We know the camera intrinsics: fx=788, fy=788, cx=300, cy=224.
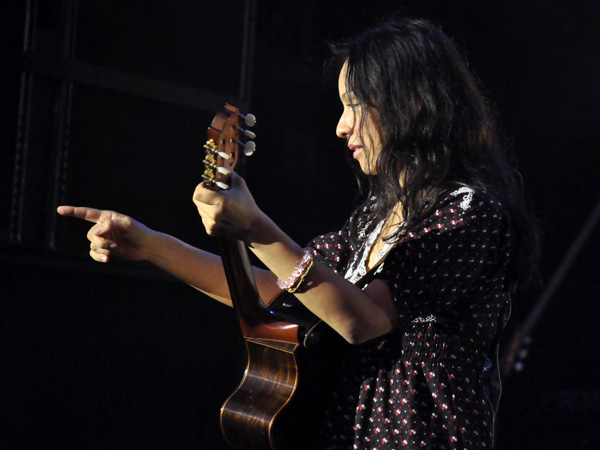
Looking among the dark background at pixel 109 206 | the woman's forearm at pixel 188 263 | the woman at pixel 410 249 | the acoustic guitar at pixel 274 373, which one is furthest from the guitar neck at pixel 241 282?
the dark background at pixel 109 206

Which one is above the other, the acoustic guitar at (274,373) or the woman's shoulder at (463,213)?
the woman's shoulder at (463,213)

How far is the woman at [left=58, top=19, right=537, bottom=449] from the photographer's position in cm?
142

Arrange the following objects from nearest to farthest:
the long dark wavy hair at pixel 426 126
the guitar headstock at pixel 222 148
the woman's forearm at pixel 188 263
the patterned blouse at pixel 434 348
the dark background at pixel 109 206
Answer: the guitar headstock at pixel 222 148 → the patterned blouse at pixel 434 348 → the long dark wavy hair at pixel 426 126 → the woman's forearm at pixel 188 263 → the dark background at pixel 109 206

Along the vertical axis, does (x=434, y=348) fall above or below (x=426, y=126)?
below

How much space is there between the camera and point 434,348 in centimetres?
154

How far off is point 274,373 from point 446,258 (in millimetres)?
421

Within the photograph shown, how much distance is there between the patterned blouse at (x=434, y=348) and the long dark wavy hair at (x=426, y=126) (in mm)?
68

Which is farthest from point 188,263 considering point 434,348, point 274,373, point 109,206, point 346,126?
point 109,206

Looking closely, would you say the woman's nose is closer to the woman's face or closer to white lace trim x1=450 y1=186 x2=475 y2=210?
the woman's face

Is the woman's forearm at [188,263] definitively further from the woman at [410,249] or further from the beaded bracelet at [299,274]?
the beaded bracelet at [299,274]

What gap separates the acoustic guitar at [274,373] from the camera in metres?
1.55

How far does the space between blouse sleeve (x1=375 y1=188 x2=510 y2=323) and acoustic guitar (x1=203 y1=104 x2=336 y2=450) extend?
19 cm

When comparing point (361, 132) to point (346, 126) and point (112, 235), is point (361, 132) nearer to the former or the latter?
point (346, 126)

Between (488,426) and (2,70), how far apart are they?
5.90ft
